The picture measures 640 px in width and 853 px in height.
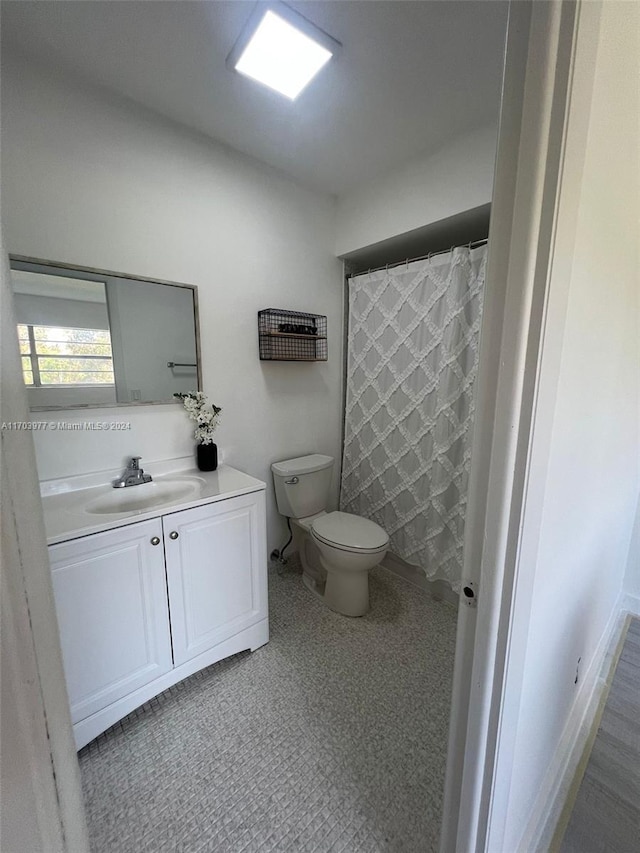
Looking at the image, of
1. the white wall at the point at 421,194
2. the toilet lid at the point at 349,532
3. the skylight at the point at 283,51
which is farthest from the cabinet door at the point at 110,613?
the white wall at the point at 421,194

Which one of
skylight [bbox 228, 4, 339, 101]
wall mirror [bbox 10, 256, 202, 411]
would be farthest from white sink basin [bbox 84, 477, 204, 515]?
skylight [bbox 228, 4, 339, 101]

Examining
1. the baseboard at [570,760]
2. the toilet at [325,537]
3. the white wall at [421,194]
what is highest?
the white wall at [421,194]

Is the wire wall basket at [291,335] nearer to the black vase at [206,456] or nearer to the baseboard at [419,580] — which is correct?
the black vase at [206,456]

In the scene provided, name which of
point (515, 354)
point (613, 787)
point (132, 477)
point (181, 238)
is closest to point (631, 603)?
point (613, 787)

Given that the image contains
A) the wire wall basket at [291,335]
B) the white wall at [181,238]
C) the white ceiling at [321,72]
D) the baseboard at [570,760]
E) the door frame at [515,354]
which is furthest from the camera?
the wire wall basket at [291,335]

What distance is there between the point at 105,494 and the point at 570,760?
1989mm

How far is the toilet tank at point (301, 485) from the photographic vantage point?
204 centimetres

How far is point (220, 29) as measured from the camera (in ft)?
3.70

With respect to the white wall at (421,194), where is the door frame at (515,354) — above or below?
below

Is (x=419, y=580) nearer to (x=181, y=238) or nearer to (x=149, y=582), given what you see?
(x=149, y=582)

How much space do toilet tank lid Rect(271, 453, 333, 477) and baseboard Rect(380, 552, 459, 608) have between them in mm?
786

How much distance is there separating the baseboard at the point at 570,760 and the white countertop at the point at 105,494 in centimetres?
134

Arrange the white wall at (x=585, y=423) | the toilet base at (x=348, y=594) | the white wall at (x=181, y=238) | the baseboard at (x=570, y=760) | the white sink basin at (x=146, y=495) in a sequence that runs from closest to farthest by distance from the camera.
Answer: the white wall at (x=585, y=423) < the baseboard at (x=570, y=760) < the white wall at (x=181, y=238) < the white sink basin at (x=146, y=495) < the toilet base at (x=348, y=594)

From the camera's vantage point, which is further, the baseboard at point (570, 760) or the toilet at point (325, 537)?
the toilet at point (325, 537)
